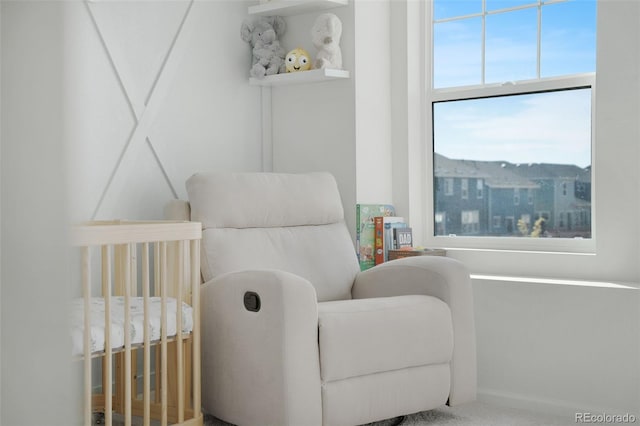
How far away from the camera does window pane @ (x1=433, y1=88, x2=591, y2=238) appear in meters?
2.97

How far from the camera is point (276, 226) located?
2.80 meters

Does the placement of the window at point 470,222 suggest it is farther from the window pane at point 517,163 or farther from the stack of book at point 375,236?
the stack of book at point 375,236

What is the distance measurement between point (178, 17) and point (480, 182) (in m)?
1.49

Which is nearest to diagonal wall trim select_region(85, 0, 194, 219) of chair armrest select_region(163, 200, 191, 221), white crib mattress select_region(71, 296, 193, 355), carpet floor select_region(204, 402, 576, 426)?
chair armrest select_region(163, 200, 191, 221)

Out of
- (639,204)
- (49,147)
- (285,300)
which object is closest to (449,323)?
(285,300)

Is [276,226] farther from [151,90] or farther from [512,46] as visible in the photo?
[512,46]

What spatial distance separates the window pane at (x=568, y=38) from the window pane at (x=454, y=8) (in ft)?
1.07

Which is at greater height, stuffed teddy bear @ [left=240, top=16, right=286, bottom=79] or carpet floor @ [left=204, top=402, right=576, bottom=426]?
stuffed teddy bear @ [left=240, top=16, right=286, bottom=79]

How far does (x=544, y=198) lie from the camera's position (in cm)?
306

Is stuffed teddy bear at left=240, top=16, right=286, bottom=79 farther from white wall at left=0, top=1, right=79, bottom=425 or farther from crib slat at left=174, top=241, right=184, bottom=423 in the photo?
white wall at left=0, top=1, right=79, bottom=425

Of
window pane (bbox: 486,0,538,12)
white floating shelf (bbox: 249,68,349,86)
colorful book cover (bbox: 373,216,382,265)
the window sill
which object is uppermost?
window pane (bbox: 486,0,538,12)

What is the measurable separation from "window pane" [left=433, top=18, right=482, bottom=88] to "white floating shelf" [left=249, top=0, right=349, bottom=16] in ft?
1.67

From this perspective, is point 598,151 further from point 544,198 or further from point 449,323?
point 449,323

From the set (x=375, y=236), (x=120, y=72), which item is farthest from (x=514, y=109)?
(x=120, y=72)
